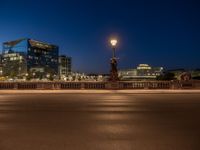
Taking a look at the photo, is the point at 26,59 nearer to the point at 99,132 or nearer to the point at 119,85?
the point at 119,85

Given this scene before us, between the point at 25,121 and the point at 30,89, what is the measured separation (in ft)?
70.0

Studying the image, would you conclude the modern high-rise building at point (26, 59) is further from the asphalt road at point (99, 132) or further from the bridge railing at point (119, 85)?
the asphalt road at point (99, 132)

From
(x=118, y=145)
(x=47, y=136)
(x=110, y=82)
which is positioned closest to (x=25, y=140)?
(x=47, y=136)

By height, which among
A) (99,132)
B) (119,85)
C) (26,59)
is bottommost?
(99,132)

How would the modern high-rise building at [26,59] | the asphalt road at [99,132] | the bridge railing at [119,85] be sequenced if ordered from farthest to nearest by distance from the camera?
1. the modern high-rise building at [26,59]
2. the bridge railing at [119,85]
3. the asphalt road at [99,132]

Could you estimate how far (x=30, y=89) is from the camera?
3102cm

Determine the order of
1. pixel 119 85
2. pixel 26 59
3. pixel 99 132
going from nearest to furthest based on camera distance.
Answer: pixel 99 132
pixel 119 85
pixel 26 59

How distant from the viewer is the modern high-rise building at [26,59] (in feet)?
574

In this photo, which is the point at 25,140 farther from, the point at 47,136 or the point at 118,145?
the point at 118,145

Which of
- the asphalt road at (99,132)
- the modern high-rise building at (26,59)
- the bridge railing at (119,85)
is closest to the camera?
the asphalt road at (99,132)

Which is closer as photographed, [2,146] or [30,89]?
[2,146]

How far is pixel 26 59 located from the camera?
6964 inches

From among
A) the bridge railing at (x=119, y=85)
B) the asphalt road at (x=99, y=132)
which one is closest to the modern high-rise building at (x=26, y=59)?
the bridge railing at (x=119, y=85)

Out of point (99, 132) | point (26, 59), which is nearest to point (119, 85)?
point (99, 132)
